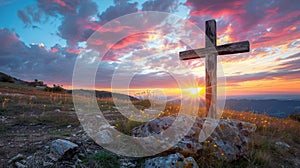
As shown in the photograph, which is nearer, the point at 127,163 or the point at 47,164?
the point at 47,164

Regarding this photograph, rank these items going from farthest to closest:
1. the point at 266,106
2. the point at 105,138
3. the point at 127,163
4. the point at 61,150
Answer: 1. the point at 266,106
2. the point at 105,138
3. the point at 127,163
4. the point at 61,150

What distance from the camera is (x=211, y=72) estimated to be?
647 cm

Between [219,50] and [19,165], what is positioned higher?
[219,50]

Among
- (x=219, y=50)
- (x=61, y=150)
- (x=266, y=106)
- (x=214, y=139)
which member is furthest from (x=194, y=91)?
(x=266, y=106)

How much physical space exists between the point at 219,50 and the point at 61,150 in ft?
19.2

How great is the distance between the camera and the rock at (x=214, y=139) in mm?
3482

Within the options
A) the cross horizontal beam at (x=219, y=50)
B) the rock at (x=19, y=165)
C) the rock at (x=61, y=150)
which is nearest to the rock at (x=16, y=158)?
the rock at (x=19, y=165)

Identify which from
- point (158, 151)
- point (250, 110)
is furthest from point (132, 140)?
point (250, 110)

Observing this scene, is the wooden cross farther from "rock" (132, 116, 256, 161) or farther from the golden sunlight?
"rock" (132, 116, 256, 161)

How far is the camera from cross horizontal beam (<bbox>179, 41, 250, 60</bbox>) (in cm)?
614

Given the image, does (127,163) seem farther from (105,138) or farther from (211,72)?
(211,72)

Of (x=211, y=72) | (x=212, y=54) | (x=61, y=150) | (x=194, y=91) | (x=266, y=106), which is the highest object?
(x=212, y=54)

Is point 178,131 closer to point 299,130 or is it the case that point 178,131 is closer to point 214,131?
point 214,131

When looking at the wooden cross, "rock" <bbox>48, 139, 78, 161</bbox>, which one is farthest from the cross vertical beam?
"rock" <bbox>48, 139, 78, 161</bbox>
